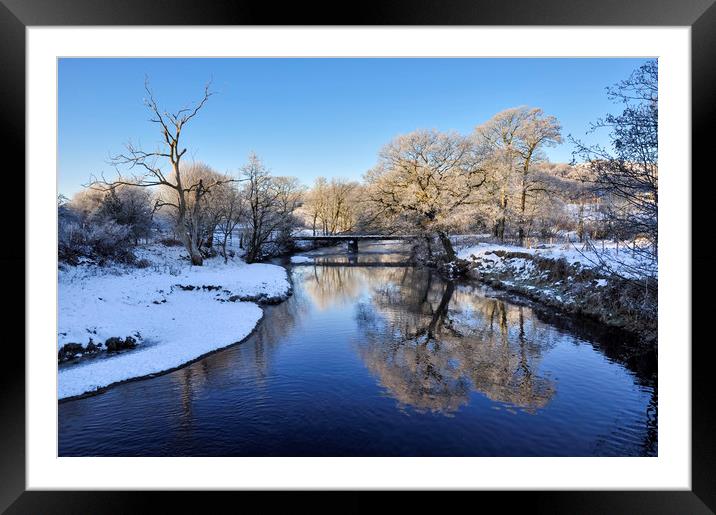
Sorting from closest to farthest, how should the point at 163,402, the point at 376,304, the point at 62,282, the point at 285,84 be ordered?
1. the point at 163,402
2. the point at 285,84
3. the point at 62,282
4. the point at 376,304

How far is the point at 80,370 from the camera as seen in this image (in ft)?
19.9

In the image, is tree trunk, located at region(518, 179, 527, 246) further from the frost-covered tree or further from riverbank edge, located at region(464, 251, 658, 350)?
the frost-covered tree

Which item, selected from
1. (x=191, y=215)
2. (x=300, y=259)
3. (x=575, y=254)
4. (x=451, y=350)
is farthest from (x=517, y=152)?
(x=300, y=259)

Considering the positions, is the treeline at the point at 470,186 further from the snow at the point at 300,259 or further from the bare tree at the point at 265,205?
the snow at the point at 300,259

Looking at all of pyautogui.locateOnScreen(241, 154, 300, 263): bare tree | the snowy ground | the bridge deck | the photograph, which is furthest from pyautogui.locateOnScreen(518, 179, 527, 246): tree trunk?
pyautogui.locateOnScreen(241, 154, 300, 263): bare tree

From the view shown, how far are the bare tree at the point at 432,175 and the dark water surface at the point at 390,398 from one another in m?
8.16

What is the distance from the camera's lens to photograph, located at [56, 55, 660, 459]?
15.4 feet

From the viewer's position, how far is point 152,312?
8906 millimetres

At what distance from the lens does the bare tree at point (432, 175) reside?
16094 mm

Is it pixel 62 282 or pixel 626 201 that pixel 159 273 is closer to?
pixel 62 282

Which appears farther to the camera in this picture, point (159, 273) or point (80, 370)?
point (159, 273)
